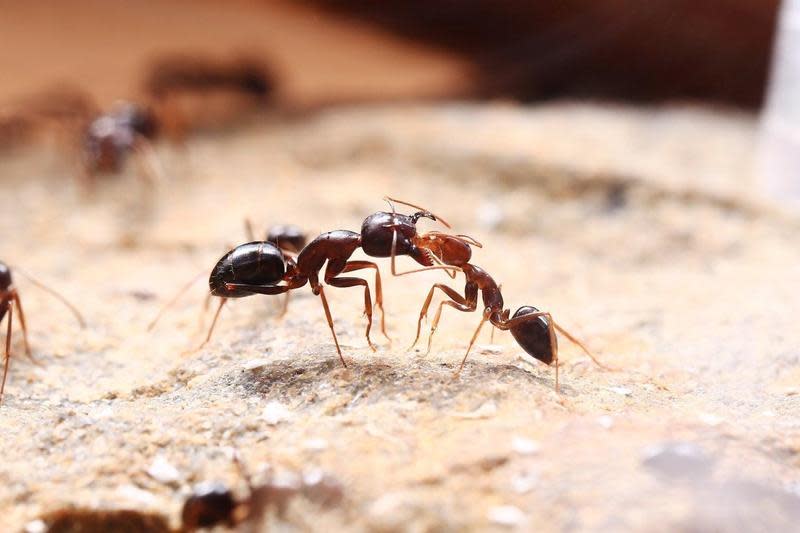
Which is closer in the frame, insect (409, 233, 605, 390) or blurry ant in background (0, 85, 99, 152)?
insect (409, 233, 605, 390)

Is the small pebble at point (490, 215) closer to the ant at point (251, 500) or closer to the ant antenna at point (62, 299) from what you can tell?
the ant antenna at point (62, 299)

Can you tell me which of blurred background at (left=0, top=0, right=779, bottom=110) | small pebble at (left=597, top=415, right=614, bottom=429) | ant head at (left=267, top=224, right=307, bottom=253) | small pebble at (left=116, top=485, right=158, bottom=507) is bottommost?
small pebble at (left=116, top=485, right=158, bottom=507)

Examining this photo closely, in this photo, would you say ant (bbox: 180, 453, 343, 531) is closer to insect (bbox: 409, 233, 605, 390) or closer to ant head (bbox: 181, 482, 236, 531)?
ant head (bbox: 181, 482, 236, 531)

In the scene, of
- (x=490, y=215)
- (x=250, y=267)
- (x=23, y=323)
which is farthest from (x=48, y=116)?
(x=250, y=267)

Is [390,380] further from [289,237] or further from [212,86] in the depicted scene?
[212,86]

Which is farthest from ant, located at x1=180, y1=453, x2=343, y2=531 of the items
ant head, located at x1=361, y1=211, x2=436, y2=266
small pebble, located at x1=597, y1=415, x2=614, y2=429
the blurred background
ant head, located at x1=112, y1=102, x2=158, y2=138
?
the blurred background

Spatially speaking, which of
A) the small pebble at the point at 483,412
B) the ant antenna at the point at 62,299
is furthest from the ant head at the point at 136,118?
the small pebble at the point at 483,412
